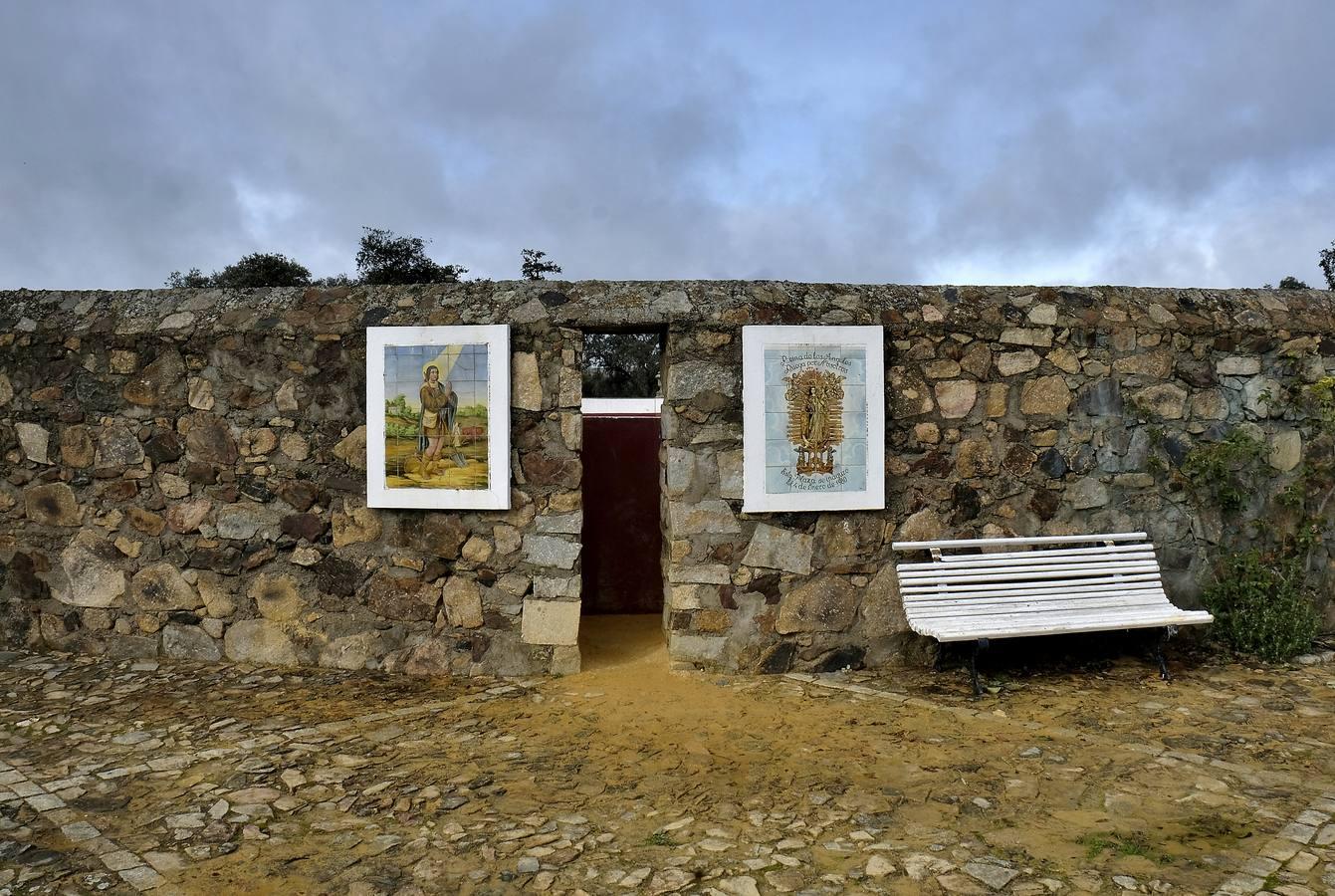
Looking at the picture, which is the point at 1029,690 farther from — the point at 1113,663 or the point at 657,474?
the point at 657,474

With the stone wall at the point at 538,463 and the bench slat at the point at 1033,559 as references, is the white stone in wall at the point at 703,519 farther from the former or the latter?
the bench slat at the point at 1033,559

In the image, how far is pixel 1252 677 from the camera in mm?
5074

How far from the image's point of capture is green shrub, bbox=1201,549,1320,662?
5391 millimetres

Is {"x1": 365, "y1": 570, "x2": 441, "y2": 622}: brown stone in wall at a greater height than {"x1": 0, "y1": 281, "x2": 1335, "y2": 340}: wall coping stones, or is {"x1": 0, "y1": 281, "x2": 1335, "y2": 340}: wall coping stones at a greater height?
{"x1": 0, "y1": 281, "x2": 1335, "y2": 340}: wall coping stones

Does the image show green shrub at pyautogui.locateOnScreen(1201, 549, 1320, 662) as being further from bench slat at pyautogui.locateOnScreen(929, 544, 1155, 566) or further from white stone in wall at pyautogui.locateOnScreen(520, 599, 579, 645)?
white stone in wall at pyautogui.locateOnScreen(520, 599, 579, 645)

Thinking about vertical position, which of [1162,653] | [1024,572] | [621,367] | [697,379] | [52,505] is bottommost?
[1162,653]

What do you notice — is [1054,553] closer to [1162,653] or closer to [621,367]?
[1162,653]

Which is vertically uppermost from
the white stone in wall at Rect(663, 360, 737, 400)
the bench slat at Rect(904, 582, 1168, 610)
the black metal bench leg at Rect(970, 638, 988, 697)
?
the white stone in wall at Rect(663, 360, 737, 400)

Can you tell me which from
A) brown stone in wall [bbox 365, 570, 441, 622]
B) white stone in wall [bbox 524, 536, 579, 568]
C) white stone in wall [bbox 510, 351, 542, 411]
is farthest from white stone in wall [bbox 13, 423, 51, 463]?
white stone in wall [bbox 524, 536, 579, 568]

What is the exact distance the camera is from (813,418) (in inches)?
205

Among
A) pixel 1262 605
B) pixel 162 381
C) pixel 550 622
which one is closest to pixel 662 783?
pixel 550 622

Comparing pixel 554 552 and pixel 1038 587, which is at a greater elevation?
pixel 554 552

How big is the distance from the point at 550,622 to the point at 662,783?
1.63 metres

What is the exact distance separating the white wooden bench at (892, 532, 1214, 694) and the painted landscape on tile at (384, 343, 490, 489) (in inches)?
95.0
